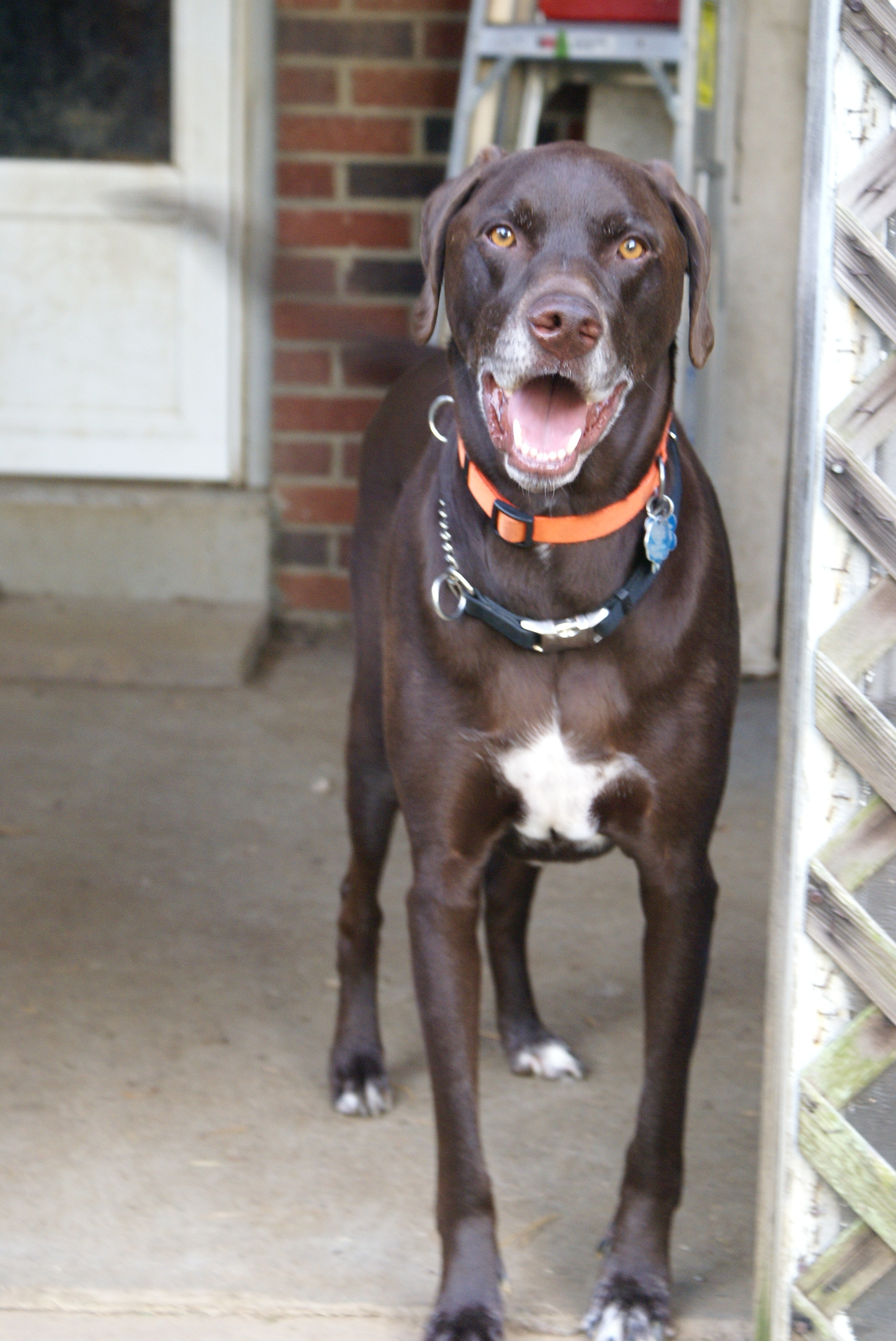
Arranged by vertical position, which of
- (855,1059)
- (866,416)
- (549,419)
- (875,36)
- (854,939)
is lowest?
(855,1059)

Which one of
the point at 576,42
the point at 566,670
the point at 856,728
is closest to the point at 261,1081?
the point at 566,670

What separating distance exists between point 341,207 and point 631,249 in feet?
11.0

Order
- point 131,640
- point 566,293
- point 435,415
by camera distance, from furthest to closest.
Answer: point 131,640, point 435,415, point 566,293

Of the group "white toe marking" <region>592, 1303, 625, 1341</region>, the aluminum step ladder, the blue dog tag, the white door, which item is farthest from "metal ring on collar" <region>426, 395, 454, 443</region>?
the white door

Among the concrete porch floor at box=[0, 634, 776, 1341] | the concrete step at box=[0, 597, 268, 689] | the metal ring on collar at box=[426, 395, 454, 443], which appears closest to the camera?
the concrete porch floor at box=[0, 634, 776, 1341]

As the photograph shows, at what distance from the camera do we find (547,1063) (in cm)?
286

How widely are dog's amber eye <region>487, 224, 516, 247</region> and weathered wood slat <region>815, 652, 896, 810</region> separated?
0.66 metres

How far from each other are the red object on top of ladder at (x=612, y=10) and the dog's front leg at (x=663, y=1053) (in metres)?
2.99

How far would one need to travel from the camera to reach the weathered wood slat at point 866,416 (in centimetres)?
174

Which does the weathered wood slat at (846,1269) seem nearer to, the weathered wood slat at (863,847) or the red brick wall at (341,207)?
the weathered wood slat at (863,847)

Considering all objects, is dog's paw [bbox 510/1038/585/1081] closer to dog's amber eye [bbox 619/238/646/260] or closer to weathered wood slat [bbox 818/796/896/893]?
weathered wood slat [bbox 818/796/896/893]

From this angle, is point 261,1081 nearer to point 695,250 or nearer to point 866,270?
point 695,250

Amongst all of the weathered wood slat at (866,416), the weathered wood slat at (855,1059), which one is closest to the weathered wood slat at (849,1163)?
the weathered wood slat at (855,1059)

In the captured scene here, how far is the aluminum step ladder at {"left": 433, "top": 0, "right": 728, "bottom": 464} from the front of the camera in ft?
14.1
